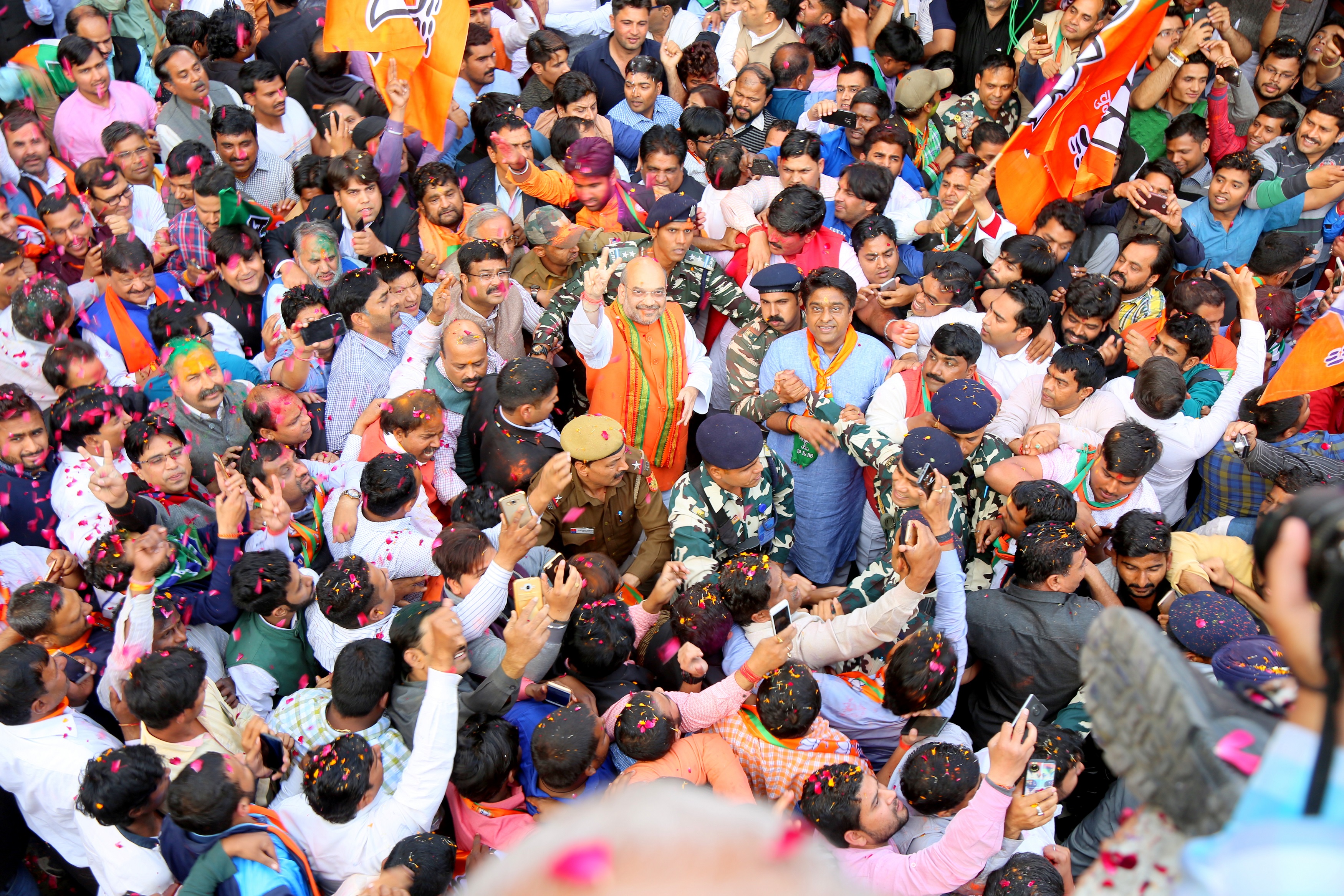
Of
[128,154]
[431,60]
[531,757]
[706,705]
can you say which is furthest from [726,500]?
[128,154]

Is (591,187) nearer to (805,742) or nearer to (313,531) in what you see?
(313,531)

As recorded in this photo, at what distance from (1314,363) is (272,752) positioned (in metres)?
4.54

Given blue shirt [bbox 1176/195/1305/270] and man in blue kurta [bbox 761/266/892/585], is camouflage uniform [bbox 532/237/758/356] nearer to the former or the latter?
man in blue kurta [bbox 761/266/892/585]

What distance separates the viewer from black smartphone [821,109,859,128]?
627cm

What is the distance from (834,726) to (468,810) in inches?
50.1

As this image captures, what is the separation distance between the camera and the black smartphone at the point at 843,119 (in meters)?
6.27

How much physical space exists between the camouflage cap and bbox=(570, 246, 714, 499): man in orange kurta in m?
0.55

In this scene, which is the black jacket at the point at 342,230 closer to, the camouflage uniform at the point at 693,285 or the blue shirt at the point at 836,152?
the camouflage uniform at the point at 693,285

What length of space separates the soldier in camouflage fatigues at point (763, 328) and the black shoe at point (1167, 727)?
12.1 ft

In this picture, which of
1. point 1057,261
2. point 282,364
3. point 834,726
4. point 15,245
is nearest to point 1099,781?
point 834,726

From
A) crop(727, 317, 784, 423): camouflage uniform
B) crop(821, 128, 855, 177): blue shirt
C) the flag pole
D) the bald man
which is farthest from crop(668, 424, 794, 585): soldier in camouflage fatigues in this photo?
crop(821, 128, 855, 177): blue shirt

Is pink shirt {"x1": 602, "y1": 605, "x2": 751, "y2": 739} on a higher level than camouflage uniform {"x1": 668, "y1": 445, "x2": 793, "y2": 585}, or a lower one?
lower

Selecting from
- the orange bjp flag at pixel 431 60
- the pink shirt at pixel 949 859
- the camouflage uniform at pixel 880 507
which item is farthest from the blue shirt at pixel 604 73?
the pink shirt at pixel 949 859

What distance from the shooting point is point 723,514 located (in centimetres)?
398
